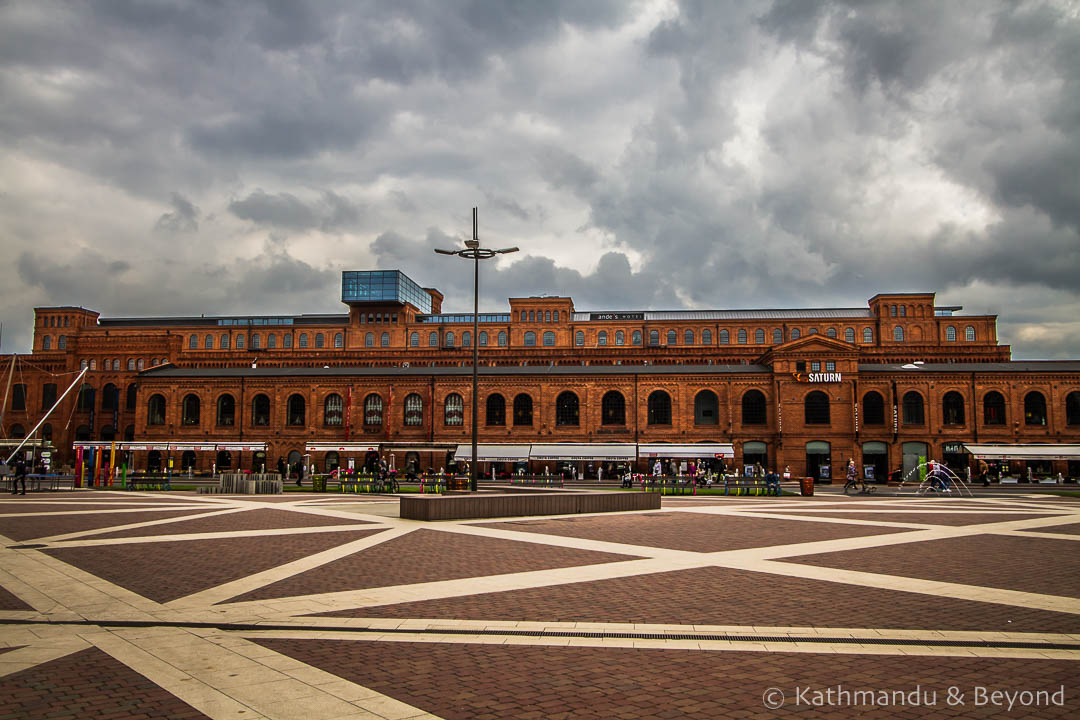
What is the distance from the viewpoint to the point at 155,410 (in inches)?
2261

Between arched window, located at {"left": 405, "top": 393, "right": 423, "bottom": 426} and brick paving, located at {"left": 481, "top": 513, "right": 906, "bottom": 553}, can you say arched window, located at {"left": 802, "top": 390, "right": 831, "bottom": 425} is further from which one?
brick paving, located at {"left": 481, "top": 513, "right": 906, "bottom": 553}

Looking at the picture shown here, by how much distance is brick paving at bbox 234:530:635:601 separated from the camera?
39.3ft

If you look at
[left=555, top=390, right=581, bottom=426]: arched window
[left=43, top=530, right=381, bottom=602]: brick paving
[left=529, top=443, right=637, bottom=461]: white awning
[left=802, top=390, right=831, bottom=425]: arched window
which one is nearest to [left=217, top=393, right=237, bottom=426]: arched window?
[left=529, top=443, right=637, bottom=461]: white awning

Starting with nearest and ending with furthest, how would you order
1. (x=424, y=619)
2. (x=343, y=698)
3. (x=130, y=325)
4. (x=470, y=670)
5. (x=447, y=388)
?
(x=343, y=698), (x=470, y=670), (x=424, y=619), (x=447, y=388), (x=130, y=325)

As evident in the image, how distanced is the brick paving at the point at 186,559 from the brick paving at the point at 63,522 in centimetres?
337

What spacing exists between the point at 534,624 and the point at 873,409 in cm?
4808

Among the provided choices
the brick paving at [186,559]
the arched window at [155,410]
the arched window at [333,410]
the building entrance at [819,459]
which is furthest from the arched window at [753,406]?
the arched window at [155,410]

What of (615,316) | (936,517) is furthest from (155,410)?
(936,517)

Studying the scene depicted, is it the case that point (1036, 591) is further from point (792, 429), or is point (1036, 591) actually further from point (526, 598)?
point (792, 429)

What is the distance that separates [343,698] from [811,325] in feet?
241

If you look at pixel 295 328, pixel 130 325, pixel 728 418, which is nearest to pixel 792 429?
pixel 728 418

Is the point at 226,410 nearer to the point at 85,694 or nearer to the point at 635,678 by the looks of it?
the point at 85,694

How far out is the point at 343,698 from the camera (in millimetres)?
6656

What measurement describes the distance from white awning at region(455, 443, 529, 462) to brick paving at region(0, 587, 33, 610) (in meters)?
40.2
